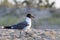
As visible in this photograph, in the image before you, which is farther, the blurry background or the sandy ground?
the blurry background

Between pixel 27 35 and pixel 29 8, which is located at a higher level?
pixel 29 8

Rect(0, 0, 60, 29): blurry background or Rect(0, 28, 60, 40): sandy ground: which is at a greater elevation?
Rect(0, 0, 60, 29): blurry background

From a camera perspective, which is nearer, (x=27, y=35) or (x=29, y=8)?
(x=27, y=35)

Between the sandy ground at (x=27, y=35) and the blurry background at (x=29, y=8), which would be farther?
the blurry background at (x=29, y=8)

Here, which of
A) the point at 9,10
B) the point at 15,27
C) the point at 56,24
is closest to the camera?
the point at 15,27

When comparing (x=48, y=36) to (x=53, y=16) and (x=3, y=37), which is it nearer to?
(x=3, y=37)

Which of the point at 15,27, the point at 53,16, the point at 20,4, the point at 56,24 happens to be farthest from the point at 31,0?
the point at 15,27

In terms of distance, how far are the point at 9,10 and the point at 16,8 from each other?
2.12ft

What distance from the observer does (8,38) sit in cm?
875

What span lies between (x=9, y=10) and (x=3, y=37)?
1522 cm

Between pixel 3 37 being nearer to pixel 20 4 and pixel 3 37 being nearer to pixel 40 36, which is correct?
pixel 40 36

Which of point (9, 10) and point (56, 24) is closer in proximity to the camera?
point (56, 24)

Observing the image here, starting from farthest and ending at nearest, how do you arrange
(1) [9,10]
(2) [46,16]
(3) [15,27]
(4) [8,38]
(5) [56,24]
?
(1) [9,10] → (2) [46,16] → (5) [56,24] → (3) [15,27] → (4) [8,38]

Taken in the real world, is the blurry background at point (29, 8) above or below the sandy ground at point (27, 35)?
above
